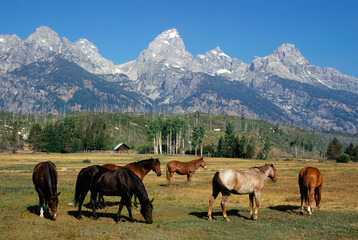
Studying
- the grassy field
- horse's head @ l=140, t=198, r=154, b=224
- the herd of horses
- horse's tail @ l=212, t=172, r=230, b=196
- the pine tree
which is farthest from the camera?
the pine tree

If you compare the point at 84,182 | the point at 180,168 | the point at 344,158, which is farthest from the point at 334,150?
the point at 84,182

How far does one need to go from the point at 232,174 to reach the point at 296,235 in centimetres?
455

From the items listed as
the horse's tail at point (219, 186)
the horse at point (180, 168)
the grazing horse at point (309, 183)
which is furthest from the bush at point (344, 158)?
the horse's tail at point (219, 186)

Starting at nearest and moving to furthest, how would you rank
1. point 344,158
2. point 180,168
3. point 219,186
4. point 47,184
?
point 47,184 < point 219,186 < point 180,168 < point 344,158

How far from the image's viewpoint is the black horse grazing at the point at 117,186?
16.6 m

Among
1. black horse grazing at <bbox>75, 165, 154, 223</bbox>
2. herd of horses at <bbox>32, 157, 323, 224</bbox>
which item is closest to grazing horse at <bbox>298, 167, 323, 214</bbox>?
herd of horses at <bbox>32, 157, 323, 224</bbox>

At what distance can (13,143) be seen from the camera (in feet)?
407

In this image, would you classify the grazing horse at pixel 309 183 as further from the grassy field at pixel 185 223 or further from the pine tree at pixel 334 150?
the pine tree at pixel 334 150

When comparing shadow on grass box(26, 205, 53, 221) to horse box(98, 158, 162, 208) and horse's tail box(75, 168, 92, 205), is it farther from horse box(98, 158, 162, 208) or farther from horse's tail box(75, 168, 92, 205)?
horse box(98, 158, 162, 208)

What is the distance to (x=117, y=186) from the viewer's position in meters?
17.2

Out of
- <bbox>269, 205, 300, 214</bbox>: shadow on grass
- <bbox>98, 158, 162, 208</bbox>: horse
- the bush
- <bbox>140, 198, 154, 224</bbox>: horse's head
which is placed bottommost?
the bush

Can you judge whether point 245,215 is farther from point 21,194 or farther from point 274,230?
point 21,194

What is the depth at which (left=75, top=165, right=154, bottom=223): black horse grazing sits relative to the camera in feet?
→ 54.4

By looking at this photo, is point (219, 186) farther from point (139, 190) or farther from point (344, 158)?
point (344, 158)
